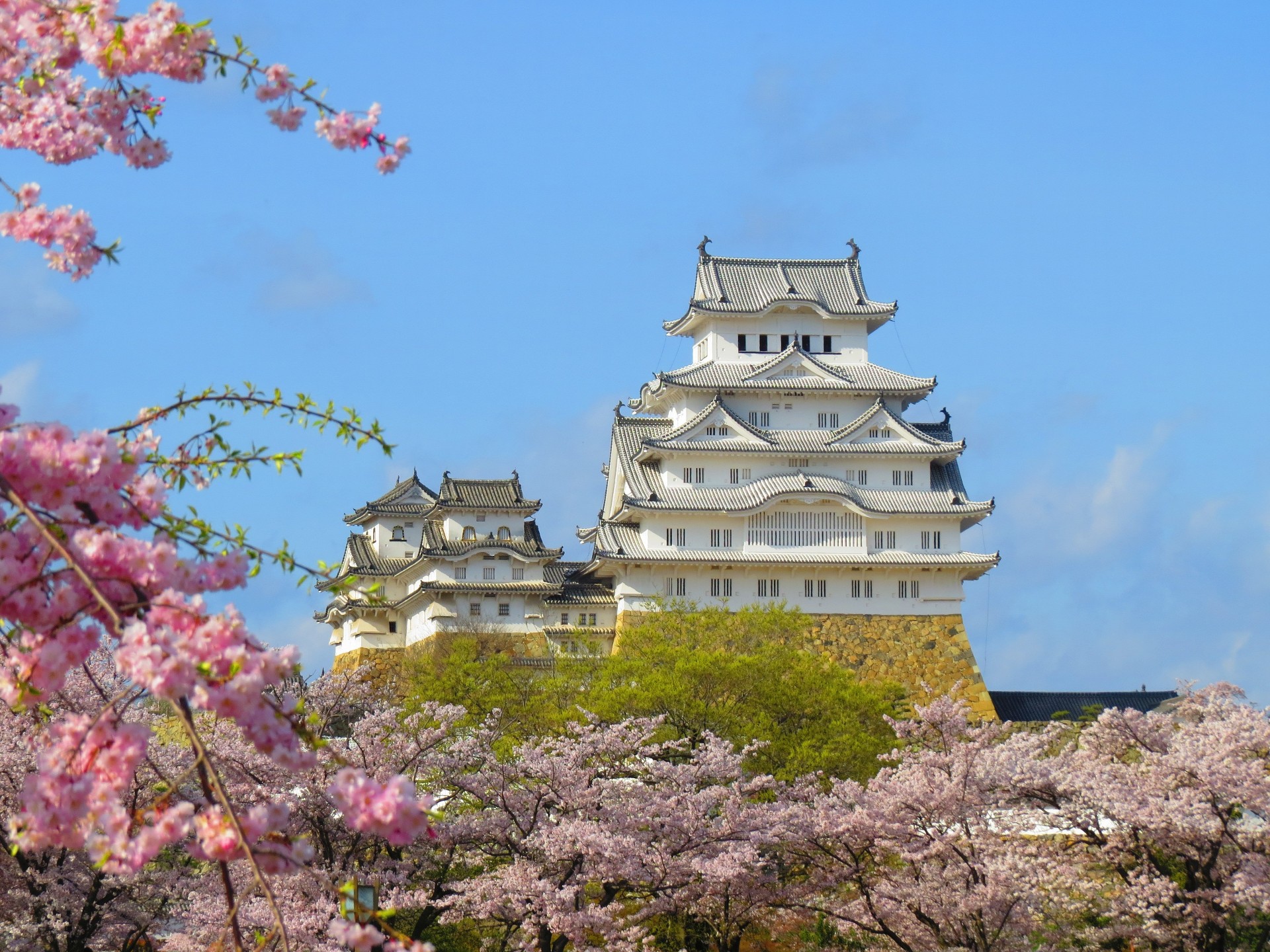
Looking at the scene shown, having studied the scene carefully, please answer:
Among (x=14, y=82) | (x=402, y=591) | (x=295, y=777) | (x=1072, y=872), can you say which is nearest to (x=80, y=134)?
(x=14, y=82)

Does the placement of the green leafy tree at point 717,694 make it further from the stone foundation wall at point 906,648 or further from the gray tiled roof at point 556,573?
the gray tiled roof at point 556,573

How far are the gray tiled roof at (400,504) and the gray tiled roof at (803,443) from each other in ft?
34.7

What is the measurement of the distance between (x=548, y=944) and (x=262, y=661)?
13.7 m

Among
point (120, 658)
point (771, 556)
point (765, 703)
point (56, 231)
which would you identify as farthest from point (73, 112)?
point (771, 556)

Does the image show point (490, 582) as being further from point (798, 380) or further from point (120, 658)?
point (120, 658)

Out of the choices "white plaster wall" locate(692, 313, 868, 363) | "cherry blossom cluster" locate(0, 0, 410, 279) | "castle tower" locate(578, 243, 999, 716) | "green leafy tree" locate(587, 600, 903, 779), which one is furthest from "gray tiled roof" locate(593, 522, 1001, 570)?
"cherry blossom cluster" locate(0, 0, 410, 279)

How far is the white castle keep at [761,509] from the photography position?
4800cm

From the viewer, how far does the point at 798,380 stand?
50.3 m

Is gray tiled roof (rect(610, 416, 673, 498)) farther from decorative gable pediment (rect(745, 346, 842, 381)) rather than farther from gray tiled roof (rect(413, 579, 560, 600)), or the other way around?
gray tiled roof (rect(413, 579, 560, 600))

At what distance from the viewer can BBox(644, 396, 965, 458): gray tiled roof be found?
48.8 m

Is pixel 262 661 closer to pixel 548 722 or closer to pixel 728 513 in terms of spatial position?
pixel 548 722

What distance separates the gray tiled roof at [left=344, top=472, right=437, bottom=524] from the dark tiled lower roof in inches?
793

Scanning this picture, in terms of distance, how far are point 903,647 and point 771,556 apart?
473 centimetres

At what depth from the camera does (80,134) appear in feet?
23.1
